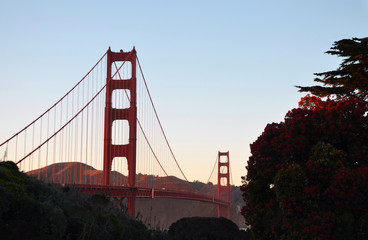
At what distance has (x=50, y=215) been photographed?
456 inches

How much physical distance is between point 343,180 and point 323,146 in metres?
1.44

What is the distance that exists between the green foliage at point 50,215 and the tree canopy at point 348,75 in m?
9.99

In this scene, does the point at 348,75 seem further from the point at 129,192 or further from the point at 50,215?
the point at 129,192

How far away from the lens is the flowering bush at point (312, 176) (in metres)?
14.6

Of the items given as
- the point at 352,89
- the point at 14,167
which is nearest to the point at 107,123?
the point at 352,89

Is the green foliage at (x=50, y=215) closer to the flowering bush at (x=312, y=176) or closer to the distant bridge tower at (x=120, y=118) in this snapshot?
the flowering bush at (x=312, y=176)

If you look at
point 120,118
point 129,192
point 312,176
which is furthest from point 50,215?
point 120,118

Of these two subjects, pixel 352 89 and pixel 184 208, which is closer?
pixel 352 89

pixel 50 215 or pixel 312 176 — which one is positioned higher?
pixel 312 176

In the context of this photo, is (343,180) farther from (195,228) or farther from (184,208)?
(184,208)

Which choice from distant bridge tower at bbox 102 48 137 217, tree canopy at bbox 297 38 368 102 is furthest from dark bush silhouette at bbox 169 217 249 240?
distant bridge tower at bbox 102 48 137 217

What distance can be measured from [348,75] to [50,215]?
47.5 ft

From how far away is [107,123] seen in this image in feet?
158

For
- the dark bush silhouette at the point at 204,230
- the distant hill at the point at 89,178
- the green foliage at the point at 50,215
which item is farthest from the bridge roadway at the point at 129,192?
the green foliage at the point at 50,215
